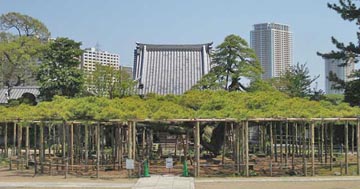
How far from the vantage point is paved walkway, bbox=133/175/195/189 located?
15953mm

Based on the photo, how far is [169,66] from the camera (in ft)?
130

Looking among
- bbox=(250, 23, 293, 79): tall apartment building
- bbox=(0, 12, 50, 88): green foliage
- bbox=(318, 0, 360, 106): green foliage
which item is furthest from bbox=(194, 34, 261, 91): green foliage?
bbox=(250, 23, 293, 79): tall apartment building

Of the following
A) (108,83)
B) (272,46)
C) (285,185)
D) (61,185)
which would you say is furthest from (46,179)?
(272,46)

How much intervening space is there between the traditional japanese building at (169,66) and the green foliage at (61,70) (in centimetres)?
570

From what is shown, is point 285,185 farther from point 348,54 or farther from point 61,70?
point 61,70

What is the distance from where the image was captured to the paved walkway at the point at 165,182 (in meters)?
16.0

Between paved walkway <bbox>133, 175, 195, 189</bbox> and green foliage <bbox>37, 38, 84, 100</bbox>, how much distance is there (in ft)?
54.2

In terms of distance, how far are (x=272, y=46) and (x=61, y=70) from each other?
5079cm

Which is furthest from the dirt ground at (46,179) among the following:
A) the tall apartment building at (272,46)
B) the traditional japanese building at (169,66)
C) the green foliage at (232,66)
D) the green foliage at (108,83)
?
the tall apartment building at (272,46)

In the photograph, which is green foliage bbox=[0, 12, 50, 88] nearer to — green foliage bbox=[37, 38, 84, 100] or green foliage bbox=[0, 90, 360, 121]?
green foliage bbox=[37, 38, 84, 100]

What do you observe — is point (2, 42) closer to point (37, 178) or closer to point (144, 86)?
point (144, 86)

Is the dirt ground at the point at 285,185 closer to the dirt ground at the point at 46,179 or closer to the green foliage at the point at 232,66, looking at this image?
the dirt ground at the point at 46,179

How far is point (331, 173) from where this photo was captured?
766 inches

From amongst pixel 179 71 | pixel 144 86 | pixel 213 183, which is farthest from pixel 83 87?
pixel 213 183
